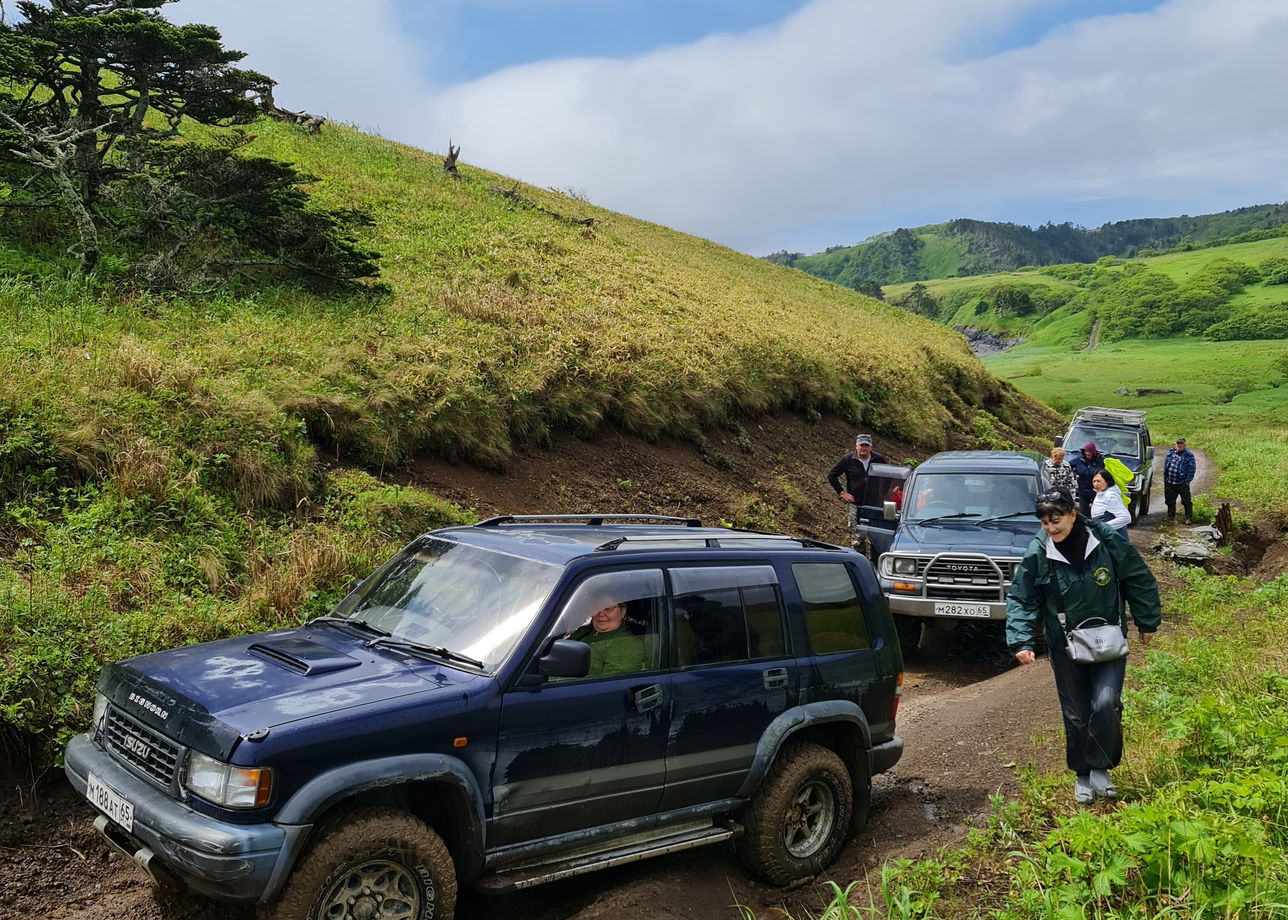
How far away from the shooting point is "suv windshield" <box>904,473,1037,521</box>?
10.9 m

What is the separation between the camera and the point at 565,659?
158 inches

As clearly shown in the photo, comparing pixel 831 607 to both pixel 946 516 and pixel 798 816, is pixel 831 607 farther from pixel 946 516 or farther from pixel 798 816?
pixel 946 516

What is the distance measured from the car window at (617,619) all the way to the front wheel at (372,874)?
108cm

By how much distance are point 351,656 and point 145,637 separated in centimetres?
250

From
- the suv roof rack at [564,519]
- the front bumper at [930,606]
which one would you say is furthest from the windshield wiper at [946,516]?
the suv roof rack at [564,519]

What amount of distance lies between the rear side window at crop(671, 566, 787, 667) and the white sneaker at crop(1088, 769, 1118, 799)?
2038mm

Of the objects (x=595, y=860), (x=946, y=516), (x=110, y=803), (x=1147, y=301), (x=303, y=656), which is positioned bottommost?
(x=595, y=860)

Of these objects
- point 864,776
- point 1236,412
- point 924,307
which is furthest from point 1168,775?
point 924,307

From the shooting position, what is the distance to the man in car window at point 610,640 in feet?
14.6

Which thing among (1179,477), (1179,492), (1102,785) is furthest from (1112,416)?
(1102,785)

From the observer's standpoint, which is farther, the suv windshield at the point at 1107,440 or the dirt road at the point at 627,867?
the suv windshield at the point at 1107,440

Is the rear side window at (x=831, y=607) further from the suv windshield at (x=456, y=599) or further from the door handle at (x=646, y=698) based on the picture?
the suv windshield at (x=456, y=599)

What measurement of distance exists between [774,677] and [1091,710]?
2.00m

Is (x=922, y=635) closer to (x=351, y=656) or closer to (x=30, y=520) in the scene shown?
(x=351, y=656)
